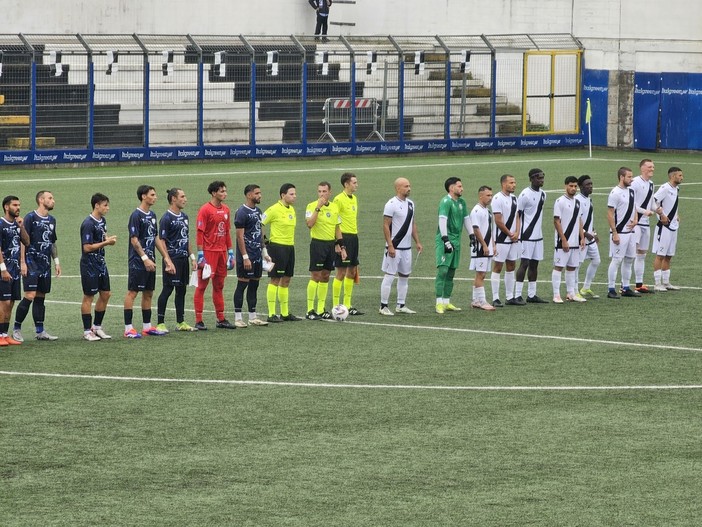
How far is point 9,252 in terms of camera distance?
16.7 metres

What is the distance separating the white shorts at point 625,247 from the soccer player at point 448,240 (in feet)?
9.29

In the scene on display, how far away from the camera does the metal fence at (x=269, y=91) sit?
39.8 m

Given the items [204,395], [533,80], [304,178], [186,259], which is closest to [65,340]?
[186,259]

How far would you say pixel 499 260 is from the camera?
2048cm

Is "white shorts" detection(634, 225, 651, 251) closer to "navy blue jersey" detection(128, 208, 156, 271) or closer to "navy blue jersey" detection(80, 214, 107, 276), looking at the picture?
"navy blue jersey" detection(128, 208, 156, 271)

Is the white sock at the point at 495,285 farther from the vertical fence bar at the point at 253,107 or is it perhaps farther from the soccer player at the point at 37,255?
the vertical fence bar at the point at 253,107

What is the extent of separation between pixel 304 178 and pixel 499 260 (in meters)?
17.5

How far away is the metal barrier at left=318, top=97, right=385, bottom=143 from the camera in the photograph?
4431 centimetres

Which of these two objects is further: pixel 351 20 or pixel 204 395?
pixel 351 20

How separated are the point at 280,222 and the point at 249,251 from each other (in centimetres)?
61

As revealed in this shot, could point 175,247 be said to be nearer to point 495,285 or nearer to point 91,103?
point 495,285

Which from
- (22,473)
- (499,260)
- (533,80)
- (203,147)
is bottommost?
(22,473)

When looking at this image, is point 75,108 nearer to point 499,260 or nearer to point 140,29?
point 140,29

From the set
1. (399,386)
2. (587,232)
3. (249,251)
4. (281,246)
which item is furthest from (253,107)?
(399,386)
